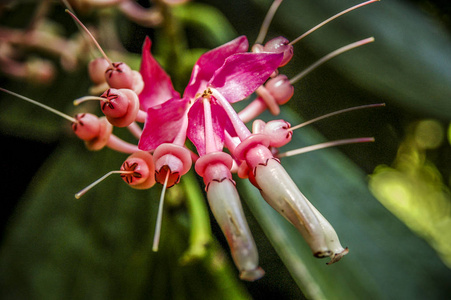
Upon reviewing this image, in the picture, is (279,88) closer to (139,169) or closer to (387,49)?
(139,169)

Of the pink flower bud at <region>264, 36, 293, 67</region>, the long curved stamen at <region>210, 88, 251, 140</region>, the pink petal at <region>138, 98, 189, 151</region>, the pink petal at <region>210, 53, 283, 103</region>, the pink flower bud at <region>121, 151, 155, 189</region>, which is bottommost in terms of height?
the pink flower bud at <region>121, 151, 155, 189</region>

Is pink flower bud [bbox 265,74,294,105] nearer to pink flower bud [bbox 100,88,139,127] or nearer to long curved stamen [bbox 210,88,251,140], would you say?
long curved stamen [bbox 210,88,251,140]

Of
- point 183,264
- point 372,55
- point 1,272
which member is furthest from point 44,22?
point 372,55

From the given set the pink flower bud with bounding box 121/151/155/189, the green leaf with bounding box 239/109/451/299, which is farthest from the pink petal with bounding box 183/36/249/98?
the green leaf with bounding box 239/109/451/299

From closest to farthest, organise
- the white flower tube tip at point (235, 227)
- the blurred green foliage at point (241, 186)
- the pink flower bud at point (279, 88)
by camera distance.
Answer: the white flower tube tip at point (235, 227), the pink flower bud at point (279, 88), the blurred green foliage at point (241, 186)

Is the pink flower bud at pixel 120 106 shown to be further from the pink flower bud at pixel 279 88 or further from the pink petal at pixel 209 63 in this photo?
the pink flower bud at pixel 279 88

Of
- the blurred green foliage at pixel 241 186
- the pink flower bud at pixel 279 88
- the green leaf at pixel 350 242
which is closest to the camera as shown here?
the pink flower bud at pixel 279 88

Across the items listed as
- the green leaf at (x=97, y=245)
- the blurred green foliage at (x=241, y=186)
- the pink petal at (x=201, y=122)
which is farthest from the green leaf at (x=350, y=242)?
the pink petal at (x=201, y=122)
